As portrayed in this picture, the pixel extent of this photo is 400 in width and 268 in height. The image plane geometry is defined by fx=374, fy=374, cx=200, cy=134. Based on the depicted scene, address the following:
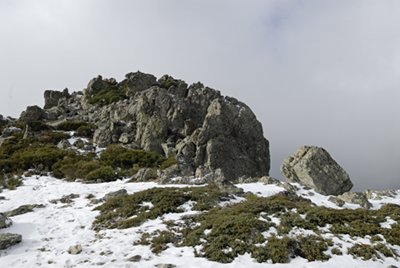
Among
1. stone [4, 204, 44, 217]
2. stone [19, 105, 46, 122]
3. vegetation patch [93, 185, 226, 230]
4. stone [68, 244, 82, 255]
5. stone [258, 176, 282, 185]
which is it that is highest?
stone [19, 105, 46, 122]

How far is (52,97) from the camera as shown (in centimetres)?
6725

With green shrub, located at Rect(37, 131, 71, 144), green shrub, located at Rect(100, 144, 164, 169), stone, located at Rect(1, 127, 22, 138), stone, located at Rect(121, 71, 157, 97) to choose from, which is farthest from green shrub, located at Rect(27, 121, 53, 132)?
stone, located at Rect(121, 71, 157, 97)

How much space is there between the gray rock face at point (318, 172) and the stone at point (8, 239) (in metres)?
18.2

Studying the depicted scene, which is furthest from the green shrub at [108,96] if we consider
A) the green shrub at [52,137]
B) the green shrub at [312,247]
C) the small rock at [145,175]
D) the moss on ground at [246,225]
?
the green shrub at [312,247]

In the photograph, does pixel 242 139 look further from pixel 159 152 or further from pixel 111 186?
pixel 111 186

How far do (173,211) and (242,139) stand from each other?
2534 centimetres

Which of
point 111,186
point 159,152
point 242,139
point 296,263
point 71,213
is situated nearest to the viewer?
point 296,263

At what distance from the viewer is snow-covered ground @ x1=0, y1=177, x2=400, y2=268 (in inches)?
502

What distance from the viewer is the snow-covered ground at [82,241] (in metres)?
12.8

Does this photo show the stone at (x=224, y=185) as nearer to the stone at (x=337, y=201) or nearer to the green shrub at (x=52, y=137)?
the stone at (x=337, y=201)

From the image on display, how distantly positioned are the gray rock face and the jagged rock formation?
27.7 ft

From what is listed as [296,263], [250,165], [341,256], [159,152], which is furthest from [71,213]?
[250,165]

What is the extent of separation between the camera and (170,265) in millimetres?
12492

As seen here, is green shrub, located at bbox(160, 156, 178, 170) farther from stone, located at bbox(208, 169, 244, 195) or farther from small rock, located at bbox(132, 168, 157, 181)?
stone, located at bbox(208, 169, 244, 195)
